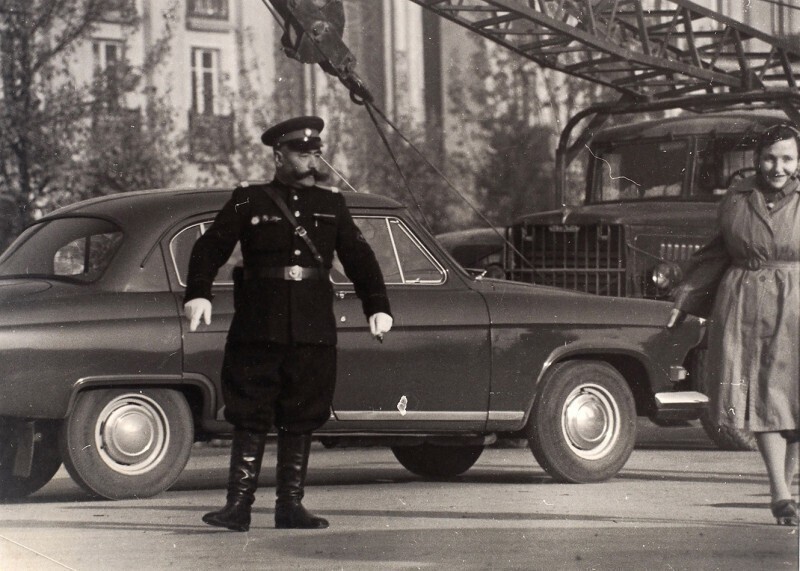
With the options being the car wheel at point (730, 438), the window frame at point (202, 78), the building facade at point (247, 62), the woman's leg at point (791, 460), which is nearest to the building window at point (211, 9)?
the building facade at point (247, 62)

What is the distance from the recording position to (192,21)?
7.11m

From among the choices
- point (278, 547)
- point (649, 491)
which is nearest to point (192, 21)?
point (278, 547)

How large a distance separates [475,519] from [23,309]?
85.6 inches

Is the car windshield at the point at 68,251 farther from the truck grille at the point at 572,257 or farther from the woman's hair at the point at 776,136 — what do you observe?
the woman's hair at the point at 776,136

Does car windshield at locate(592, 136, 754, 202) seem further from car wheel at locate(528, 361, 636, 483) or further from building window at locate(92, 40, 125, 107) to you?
building window at locate(92, 40, 125, 107)

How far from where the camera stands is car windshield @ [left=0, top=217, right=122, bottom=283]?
6.99 m

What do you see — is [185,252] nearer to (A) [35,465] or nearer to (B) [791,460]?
(A) [35,465]

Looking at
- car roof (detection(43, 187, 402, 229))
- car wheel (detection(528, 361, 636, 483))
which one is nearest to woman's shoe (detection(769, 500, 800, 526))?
car wheel (detection(528, 361, 636, 483))

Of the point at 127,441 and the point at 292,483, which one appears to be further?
the point at 127,441

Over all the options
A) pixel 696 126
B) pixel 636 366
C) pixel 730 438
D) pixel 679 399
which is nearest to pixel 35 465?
pixel 636 366

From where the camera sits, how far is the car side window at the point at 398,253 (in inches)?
294

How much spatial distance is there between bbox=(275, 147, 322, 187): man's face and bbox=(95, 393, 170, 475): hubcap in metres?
1.39

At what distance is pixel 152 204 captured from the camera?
23.3ft

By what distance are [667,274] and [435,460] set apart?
1835 millimetres
